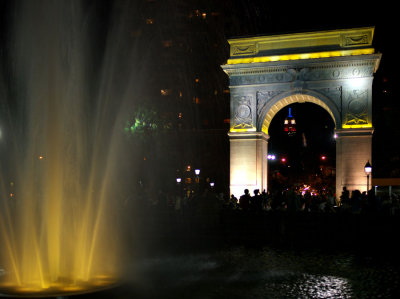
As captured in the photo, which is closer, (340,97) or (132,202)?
(132,202)

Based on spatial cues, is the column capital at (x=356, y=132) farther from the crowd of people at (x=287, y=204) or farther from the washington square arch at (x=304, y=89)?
the crowd of people at (x=287, y=204)

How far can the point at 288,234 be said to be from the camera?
16.2 meters

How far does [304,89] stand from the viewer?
92.2 feet

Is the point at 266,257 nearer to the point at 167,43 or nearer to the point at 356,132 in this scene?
the point at 356,132

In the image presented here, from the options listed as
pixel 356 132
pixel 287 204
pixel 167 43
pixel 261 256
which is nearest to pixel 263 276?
pixel 261 256

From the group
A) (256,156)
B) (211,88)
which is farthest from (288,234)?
(211,88)

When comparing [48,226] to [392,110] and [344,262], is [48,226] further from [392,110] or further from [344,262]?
[392,110]

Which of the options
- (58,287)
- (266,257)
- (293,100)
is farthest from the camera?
(293,100)

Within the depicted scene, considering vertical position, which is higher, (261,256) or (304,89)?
(304,89)

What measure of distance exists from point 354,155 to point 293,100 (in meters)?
5.37

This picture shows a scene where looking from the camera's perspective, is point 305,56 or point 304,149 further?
point 304,149

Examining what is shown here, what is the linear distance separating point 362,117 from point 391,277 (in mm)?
18984

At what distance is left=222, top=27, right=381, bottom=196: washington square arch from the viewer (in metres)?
26.8

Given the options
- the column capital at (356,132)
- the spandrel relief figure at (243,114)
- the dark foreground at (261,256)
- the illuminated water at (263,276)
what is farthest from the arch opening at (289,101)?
the illuminated water at (263,276)
